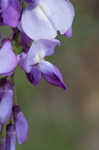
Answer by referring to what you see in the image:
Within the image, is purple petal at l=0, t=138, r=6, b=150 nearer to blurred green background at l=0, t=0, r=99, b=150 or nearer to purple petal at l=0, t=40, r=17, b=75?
purple petal at l=0, t=40, r=17, b=75

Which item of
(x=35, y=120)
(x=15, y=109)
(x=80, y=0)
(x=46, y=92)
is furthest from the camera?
(x=80, y=0)

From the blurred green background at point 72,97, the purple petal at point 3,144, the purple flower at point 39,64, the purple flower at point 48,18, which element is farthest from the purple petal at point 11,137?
the blurred green background at point 72,97

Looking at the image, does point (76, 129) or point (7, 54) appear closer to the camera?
point (7, 54)

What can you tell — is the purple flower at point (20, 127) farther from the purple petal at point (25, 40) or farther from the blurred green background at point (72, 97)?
the blurred green background at point (72, 97)

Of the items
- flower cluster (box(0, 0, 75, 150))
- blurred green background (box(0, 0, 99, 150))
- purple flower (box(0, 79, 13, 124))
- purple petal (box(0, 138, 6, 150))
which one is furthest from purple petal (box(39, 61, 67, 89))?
blurred green background (box(0, 0, 99, 150))

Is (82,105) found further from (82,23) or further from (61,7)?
(61,7)

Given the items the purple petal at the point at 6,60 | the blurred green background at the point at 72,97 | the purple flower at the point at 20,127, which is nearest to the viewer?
the purple petal at the point at 6,60

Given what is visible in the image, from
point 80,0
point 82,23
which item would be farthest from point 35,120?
point 80,0
